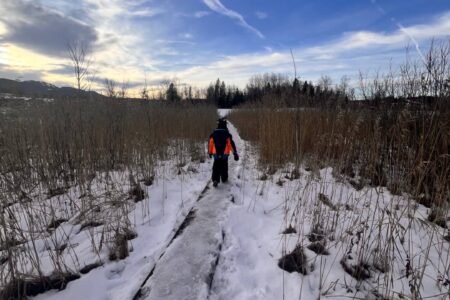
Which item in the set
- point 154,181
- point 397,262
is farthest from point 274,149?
point 397,262

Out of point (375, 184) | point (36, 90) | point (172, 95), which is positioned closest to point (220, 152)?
point (375, 184)

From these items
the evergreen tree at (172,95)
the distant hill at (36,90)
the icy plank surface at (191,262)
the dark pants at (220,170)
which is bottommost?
the icy plank surface at (191,262)

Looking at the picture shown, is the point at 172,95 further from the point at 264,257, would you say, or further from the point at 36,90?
the point at 264,257

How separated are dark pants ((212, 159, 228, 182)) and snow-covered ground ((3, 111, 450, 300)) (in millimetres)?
1529

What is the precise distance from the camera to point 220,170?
683 centimetres

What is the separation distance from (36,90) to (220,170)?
5756mm

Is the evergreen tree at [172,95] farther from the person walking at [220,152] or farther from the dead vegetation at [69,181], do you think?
the person walking at [220,152]

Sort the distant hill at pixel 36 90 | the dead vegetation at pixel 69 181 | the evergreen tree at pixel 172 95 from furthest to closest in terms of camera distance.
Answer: the evergreen tree at pixel 172 95 < the distant hill at pixel 36 90 < the dead vegetation at pixel 69 181

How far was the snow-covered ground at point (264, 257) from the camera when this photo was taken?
2830 mm

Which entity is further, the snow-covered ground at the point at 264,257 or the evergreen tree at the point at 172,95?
the evergreen tree at the point at 172,95

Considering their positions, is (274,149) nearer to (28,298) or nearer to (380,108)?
(380,108)

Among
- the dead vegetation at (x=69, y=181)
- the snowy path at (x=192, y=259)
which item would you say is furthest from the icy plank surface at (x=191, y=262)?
the dead vegetation at (x=69, y=181)

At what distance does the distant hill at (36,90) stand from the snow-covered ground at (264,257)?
13.5 ft

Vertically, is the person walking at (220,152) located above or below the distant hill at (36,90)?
below
